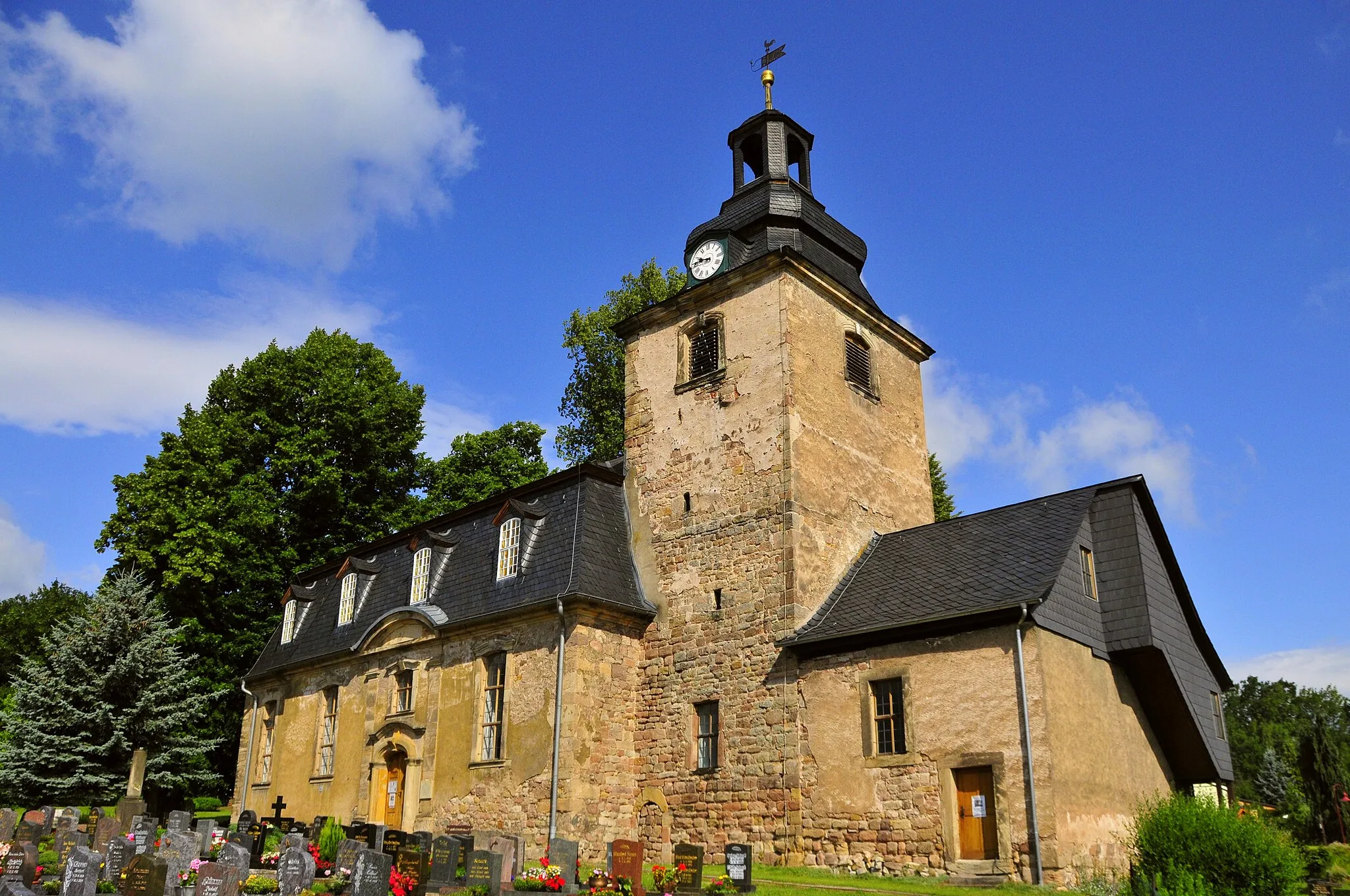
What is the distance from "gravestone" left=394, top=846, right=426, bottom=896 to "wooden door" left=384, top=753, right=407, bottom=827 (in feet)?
28.6

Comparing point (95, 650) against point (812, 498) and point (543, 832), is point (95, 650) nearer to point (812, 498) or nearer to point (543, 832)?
point (543, 832)

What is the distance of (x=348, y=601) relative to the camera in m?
27.1

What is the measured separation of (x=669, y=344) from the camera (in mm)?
23250

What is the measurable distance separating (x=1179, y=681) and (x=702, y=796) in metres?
8.55

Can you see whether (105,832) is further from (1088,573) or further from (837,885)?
(1088,573)

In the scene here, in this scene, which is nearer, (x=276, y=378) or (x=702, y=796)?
(x=702, y=796)

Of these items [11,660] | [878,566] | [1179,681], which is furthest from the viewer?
[11,660]

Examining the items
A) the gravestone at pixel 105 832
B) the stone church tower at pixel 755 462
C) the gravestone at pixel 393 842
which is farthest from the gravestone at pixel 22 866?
the stone church tower at pixel 755 462

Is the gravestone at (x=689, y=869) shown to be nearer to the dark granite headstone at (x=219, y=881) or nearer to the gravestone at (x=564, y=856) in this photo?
the gravestone at (x=564, y=856)

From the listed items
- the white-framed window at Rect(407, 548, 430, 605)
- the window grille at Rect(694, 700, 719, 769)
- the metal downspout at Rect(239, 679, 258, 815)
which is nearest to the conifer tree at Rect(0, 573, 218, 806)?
the metal downspout at Rect(239, 679, 258, 815)

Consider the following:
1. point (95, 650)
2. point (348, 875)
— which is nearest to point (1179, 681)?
point (348, 875)

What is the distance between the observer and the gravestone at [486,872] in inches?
532

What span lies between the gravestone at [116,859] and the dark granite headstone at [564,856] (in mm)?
5974

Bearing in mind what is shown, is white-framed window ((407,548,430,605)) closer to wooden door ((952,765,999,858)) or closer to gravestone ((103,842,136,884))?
gravestone ((103,842,136,884))
